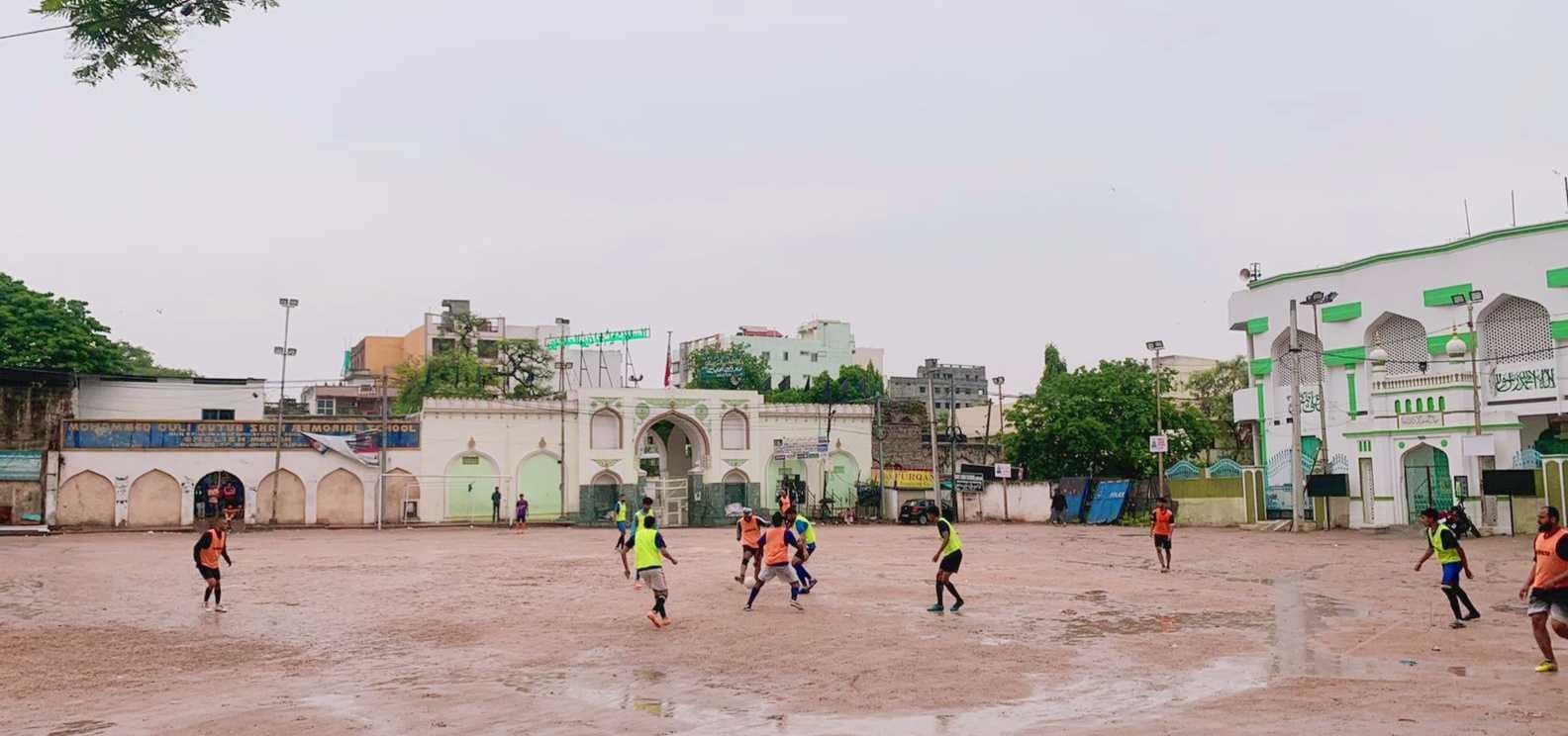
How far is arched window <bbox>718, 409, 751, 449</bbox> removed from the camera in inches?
2083

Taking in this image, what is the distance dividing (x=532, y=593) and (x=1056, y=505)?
108 feet

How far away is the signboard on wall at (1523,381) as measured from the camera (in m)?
36.4

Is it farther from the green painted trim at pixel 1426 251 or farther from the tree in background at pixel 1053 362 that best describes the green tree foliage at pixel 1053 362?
the green painted trim at pixel 1426 251

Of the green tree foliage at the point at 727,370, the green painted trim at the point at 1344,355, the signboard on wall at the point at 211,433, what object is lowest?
the signboard on wall at the point at 211,433

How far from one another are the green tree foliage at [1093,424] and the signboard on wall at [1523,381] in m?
15.6

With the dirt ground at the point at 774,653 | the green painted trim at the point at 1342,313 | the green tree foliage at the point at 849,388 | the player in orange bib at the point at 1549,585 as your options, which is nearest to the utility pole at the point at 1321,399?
the green painted trim at the point at 1342,313

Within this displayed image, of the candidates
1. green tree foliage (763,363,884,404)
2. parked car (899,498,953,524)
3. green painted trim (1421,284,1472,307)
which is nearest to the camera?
green painted trim (1421,284,1472,307)

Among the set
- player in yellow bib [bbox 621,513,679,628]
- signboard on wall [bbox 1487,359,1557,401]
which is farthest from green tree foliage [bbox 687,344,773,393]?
player in yellow bib [bbox 621,513,679,628]

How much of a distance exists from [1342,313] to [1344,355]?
1.62 meters

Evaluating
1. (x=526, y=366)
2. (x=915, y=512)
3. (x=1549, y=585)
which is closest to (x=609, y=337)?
(x=526, y=366)

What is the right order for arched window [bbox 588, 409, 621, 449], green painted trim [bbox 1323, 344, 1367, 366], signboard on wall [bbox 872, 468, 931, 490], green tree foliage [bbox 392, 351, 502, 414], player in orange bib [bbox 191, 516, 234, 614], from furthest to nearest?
green tree foliage [bbox 392, 351, 502, 414], signboard on wall [bbox 872, 468, 931, 490], arched window [bbox 588, 409, 621, 449], green painted trim [bbox 1323, 344, 1367, 366], player in orange bib [bbox 191, 516, 234, 614]

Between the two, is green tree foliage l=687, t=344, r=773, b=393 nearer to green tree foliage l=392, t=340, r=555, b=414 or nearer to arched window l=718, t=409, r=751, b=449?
green tree foliage l=392, t=340, r=555, b=414

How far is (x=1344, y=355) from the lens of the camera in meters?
43.2

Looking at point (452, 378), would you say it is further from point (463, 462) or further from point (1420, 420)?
point (1420, 420)
